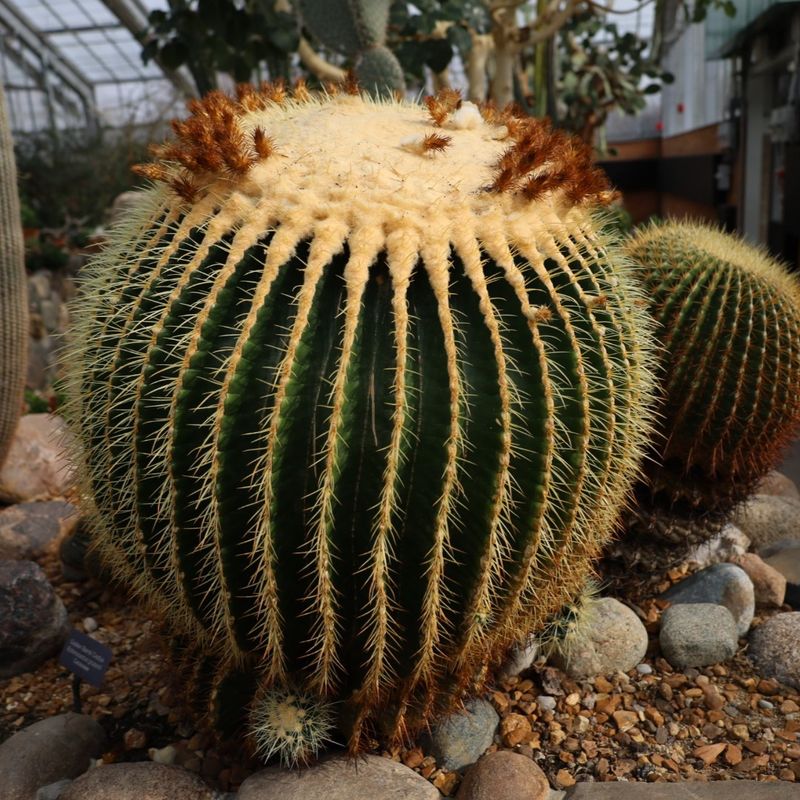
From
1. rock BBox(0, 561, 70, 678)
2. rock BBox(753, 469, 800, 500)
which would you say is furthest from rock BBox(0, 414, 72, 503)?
rock BBox(753, 469, 800, 500)

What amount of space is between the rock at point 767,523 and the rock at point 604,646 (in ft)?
3.42

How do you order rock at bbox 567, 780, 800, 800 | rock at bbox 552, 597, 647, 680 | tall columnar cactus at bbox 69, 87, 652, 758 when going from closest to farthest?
tall columnar cactus at bbox 69, 87, 652, 758
rock at bbox 567, 780, 800, 800
rock at bbox 552, 597, 647, 680

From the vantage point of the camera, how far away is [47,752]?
2.05m

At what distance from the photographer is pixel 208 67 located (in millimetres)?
6172

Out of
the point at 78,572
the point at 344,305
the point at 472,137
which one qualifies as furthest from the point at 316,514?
the point at 78,572

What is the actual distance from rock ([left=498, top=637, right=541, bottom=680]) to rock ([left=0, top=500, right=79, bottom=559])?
1.59 meters

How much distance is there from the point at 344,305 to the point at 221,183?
1.29 ft

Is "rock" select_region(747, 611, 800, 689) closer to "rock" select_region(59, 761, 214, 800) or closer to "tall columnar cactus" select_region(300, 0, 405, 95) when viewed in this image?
"rock" select_region(59, 761, 214, 800)

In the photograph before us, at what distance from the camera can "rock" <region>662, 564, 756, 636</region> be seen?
2656 mm

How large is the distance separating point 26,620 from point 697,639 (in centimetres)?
184

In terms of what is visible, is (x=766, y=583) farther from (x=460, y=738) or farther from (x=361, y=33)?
(x=361, y=33)

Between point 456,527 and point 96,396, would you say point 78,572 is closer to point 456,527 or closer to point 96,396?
point 96,396

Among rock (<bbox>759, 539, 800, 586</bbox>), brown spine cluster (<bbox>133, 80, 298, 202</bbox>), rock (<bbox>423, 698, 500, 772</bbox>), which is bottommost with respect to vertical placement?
rock (<bbox>759, 539, 800, 586</bbox>)

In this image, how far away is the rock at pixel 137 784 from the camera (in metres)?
1.85
